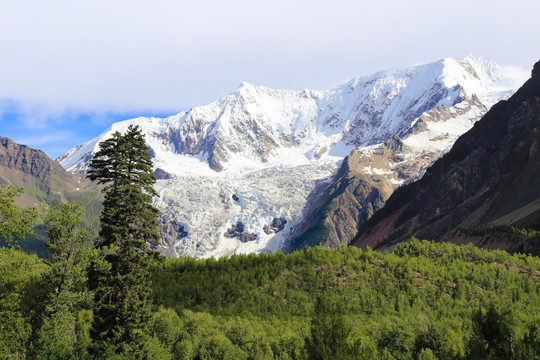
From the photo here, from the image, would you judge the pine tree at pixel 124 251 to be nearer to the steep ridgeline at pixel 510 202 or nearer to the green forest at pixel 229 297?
the green forest at pixel 229 297

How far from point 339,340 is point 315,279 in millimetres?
80761

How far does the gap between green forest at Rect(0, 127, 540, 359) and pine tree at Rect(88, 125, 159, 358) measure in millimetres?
118

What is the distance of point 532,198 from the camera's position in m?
153

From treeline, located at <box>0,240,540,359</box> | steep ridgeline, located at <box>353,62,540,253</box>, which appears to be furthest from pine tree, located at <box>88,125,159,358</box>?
steep ridgeline, located at <box>353,62,540,253</box>

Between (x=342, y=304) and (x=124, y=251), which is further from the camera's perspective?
(x=342, y=304)

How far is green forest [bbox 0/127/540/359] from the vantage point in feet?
109

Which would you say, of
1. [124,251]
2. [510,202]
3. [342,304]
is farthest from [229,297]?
[510,202]

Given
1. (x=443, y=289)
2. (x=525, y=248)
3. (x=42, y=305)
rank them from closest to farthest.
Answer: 1. (x=42, y=305)
2. (x=443, y=289)
3. (x=525, y=248)

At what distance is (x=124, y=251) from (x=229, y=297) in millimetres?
76607

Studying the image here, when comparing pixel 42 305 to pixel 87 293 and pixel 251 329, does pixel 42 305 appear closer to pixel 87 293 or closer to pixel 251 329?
pixel 87 293

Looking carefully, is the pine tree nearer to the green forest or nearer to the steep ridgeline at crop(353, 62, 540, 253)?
the green forest

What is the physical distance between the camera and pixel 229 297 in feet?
360

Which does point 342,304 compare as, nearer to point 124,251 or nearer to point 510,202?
point 124,251

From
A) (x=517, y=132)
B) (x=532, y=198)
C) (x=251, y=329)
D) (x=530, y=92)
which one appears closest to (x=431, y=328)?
(x=251, y=329)
